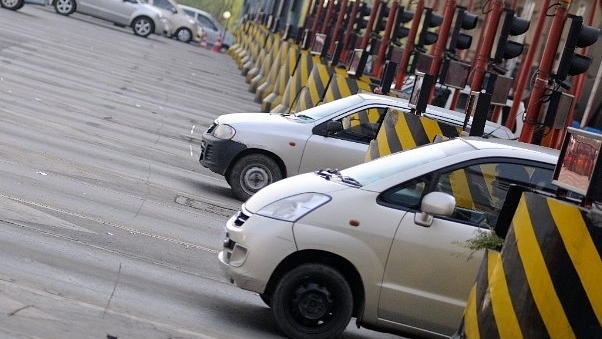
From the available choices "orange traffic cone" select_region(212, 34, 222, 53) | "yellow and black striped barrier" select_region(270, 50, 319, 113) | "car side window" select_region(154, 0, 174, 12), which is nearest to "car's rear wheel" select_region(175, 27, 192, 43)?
"car side window" select_region(154, 0, 174, 12)

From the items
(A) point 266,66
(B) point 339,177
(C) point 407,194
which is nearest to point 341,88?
(B) point 339,177

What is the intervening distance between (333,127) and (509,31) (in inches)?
156

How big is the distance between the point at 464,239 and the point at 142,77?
2496 cm

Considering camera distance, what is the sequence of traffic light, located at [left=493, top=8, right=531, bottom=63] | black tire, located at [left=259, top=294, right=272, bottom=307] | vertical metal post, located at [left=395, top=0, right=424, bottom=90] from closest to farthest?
black tire, located at [left=259, top=294, right=272, bottom=307] → traffic light, located at [left=493, top=8, right=531, bottom=63] → vertical metal post, located at [left=395, top=0, right=424, bottom=90]

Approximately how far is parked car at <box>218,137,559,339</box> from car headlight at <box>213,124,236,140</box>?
6.66 m

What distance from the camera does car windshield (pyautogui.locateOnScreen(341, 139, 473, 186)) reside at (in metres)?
9.75

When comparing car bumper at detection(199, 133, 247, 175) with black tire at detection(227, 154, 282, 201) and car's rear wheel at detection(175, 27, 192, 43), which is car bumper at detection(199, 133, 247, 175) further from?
car's rear wheel at detection(175, 27, 192, 43)

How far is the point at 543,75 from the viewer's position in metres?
15.5

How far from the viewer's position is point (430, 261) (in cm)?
938

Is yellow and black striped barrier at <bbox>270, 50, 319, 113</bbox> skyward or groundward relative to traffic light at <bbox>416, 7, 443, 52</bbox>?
groundward

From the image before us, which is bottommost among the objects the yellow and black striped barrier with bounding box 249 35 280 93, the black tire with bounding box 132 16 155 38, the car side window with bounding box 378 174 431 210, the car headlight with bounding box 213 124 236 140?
the black tire with bounding box 132 16 155 38

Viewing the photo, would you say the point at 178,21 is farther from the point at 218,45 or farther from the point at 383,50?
the point at 383,50

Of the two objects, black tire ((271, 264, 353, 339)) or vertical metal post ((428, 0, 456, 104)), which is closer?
black tire ((271, 264, 353, 339))

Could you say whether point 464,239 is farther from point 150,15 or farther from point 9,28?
point 150,15
